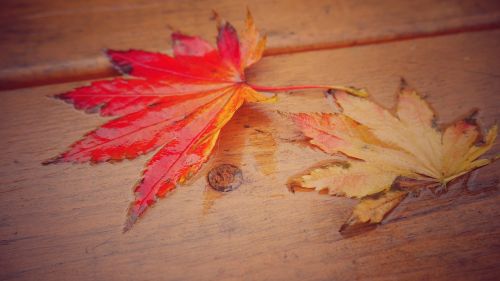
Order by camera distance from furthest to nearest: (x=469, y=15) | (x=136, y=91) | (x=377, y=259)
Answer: (x=469, y=15) → (x=136, y=91) → (x=377, y=259)

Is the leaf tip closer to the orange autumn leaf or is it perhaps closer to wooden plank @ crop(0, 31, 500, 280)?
wooden plank @ crop(0, 31, 500, 280)

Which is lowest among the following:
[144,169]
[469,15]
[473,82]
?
[144,169]

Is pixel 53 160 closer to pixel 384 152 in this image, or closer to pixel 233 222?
pixel 233 222

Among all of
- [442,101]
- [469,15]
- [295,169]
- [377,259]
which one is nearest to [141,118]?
[295,169]

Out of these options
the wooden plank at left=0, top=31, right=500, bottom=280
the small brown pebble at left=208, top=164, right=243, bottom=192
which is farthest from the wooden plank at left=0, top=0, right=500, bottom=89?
the small brown pebble at left=208, top=164, right=243, bottom=192

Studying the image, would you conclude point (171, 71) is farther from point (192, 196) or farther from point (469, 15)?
point (469, 15)

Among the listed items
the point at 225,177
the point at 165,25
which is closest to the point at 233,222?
the point at 225,177

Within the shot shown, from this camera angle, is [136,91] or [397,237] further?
[136,91]
